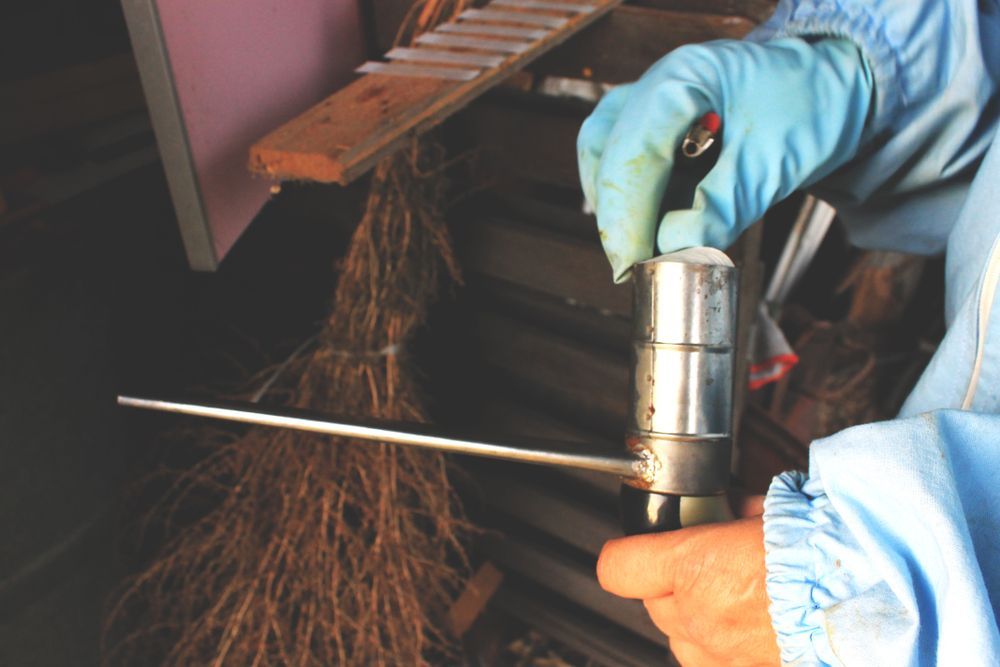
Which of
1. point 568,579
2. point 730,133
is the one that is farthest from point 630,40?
point 568,579

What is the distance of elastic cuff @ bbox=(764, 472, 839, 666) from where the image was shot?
0.62m

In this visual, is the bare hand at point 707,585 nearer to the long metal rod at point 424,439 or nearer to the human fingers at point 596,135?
the long metal rod at point 424,439

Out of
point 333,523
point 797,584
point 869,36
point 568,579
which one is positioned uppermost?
point 869,36

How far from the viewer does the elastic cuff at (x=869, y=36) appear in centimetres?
86

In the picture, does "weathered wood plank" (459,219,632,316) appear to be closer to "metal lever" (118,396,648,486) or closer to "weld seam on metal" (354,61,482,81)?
"weld seam on metal" (354,61,482,81)

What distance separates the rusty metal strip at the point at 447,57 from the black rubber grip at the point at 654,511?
1.86 ft

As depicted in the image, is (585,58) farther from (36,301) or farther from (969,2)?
(36,301)

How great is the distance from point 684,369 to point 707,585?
0.20m

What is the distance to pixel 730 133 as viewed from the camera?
872mm

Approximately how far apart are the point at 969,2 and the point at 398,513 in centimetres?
114

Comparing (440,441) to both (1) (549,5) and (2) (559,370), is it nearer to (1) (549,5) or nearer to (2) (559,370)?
(1) (549,5)

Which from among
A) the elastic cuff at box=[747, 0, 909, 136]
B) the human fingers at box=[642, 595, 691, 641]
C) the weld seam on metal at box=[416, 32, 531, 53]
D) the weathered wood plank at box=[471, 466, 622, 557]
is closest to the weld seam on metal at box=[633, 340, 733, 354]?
the human fingers at box=[642, 595, 691, 641]

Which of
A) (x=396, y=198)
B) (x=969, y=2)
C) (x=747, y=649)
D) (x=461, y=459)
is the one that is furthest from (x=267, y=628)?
(x=969, y=2)

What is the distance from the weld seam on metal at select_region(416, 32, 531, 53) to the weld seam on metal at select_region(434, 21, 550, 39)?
1cm
